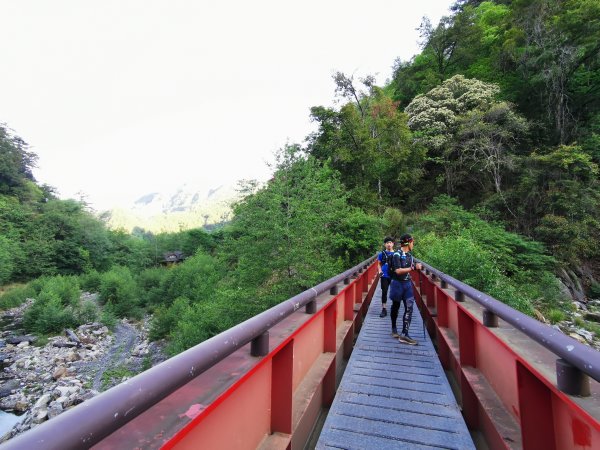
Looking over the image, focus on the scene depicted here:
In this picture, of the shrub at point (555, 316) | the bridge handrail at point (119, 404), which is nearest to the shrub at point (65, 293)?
the bridge handrail at point (119, 404)

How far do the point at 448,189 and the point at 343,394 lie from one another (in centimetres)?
1997

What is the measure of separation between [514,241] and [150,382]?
15.0 meters

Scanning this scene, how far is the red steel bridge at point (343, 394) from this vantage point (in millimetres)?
983

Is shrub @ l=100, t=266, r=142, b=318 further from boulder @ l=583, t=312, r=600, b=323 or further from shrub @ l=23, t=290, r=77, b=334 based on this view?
boulder @ l=583, t=312, r=600, b=323

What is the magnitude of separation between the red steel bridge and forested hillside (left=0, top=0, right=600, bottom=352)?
5.45 m

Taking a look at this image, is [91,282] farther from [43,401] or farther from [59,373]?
[43,401]

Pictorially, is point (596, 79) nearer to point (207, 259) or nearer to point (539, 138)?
point (539, 138)

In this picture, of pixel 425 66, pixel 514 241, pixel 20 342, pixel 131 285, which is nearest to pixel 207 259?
pixel 131 285

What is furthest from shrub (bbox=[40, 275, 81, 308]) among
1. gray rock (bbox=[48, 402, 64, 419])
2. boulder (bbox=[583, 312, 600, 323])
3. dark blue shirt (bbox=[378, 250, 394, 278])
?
boulder (bbox=[583, 312, 600, 323])

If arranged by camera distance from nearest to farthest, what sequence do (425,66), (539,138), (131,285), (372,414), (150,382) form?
(150,382) < (372,414) < (539,138) < (425,66) < (131,285)

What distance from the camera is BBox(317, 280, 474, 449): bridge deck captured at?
2703 mm

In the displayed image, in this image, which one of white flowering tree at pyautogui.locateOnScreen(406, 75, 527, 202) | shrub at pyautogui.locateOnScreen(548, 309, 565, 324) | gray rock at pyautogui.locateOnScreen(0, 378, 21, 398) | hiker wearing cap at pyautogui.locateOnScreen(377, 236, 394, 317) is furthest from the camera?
white flowering tree at pyautogui.locateOnScreen(406, 75, 527, 202)

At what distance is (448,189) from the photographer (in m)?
20.3

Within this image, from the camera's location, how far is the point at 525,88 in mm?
18875
